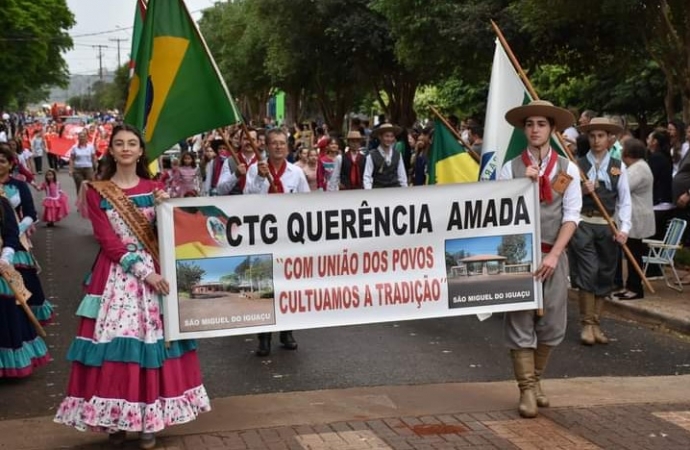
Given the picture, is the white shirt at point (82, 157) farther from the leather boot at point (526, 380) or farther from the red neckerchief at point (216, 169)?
the leather boot at point (526, 380)

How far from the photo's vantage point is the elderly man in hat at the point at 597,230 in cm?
913

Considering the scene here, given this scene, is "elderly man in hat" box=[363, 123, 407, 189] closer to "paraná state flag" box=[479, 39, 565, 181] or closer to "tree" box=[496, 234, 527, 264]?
"paraná state flag" box=[479, 39, 565, 181]

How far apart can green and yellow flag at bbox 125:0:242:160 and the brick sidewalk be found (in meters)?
1.90

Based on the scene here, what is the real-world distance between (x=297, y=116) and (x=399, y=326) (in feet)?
152

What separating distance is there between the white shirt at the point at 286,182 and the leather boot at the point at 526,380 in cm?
282

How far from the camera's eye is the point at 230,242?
6.10m

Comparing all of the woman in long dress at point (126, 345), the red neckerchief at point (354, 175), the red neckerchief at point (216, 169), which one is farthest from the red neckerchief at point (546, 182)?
the red neckerchief at point (354, 175)

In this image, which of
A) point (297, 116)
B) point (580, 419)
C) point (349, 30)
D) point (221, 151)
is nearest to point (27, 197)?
point (580, 419)

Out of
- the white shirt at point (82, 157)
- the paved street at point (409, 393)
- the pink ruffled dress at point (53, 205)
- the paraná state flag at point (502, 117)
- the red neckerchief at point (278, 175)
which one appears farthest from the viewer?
the white shirt at point (82, 157)

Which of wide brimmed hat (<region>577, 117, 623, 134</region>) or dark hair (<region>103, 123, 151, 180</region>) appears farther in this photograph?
wide brimmed hat (<region>577, 117, 623, 134</region>)

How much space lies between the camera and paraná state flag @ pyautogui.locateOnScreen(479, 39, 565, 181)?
7.42m

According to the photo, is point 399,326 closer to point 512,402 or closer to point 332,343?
point 332,343

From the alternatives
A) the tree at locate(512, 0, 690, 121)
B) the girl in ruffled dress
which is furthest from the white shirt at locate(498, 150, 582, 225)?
the girl in ruffled dress

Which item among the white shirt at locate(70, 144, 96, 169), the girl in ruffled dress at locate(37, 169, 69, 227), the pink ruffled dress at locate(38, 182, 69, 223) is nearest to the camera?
the girl in ruffled dress at locate(37, 169, 69, 227)
